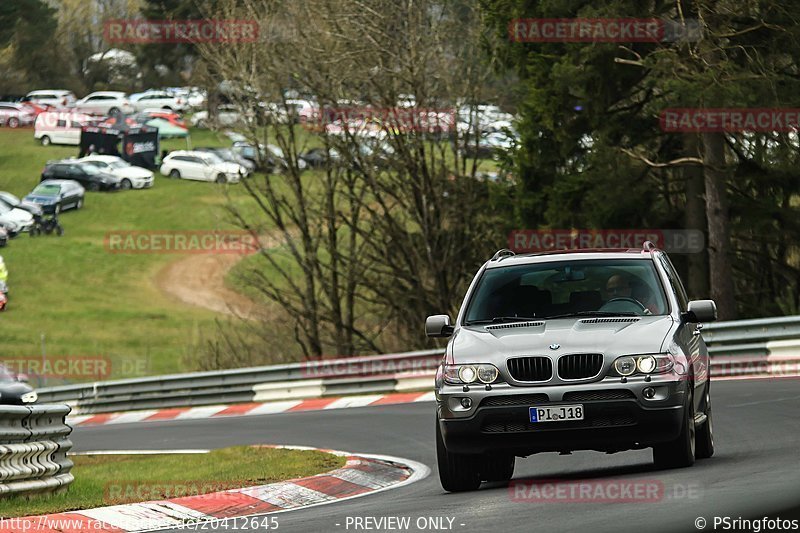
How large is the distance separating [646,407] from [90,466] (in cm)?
936

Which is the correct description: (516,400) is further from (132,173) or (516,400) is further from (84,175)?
(132,173)

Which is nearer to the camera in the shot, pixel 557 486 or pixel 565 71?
pixel 557 486

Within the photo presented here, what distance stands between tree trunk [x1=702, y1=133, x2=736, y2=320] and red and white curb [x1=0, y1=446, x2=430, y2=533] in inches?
591

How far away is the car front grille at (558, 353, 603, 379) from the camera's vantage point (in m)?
9.50

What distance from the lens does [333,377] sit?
83.4ft

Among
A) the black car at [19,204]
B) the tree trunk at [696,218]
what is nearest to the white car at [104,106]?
the black car at [19,204]

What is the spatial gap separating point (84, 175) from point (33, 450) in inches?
2921

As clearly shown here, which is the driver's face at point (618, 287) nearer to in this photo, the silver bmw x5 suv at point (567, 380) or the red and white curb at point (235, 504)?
the silver bmw x5 suv at point (567, 380)

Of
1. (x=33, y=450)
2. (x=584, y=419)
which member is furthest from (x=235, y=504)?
(x=584, y=419)

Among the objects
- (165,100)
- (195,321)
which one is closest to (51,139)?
(165,100)

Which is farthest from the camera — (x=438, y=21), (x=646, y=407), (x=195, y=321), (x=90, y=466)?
(x=195, y=321)

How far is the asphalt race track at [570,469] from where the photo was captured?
737 cm

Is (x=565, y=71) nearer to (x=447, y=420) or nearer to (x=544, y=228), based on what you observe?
(x=544, y=228)

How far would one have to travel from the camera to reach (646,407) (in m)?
9.41
